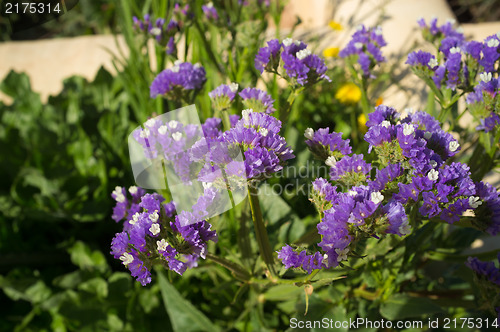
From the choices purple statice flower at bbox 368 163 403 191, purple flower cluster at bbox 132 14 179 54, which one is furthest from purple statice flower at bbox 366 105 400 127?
purple flower cluster at bbox 132 14 179 54

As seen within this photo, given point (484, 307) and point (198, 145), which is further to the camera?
point (484, 307)

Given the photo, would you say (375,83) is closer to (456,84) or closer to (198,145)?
(456,84)

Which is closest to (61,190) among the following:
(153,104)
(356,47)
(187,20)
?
(153,104)

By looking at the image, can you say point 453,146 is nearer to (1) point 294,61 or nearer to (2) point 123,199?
(1) point 294,61

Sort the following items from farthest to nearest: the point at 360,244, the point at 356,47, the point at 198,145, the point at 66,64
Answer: the point at 66,64 → the point at 356,47 → the point at 360,244 → the point at 198,145

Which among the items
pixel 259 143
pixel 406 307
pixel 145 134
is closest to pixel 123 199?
pixel 145 134

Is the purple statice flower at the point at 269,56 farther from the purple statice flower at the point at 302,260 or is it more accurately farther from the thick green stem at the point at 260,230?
the purple statice flower at the point at 302,260

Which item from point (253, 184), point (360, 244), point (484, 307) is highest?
point (253, 184)
